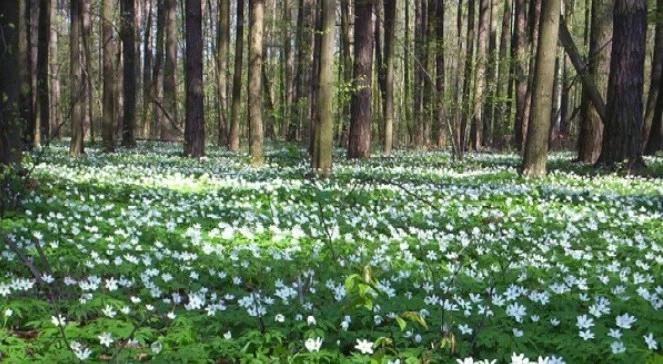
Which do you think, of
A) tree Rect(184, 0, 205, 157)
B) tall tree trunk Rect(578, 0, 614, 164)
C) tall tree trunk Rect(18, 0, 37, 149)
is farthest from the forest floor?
tree Rect(184, 0, 205, 157)

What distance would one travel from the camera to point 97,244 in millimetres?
6402

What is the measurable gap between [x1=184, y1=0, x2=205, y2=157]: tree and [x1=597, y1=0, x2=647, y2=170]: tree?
38.9ft

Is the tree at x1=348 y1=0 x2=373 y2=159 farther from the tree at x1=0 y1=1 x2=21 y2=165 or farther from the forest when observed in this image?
the tree at x1=0 y1=1 x2=21 y2=165

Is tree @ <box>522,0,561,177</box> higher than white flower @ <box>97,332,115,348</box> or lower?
higher

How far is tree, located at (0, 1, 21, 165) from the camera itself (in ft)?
28.0

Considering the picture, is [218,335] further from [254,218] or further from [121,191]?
[121,191]

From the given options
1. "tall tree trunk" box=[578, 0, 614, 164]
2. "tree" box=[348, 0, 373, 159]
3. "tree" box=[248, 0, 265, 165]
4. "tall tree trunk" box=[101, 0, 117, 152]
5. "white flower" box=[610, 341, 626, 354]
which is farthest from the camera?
"tree" box=[348, 0, 373, 159]

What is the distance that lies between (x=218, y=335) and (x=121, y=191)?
666 centimetres

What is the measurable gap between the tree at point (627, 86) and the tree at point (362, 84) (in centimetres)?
729

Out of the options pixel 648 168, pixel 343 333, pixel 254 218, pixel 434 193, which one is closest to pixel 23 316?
pixel 343 333

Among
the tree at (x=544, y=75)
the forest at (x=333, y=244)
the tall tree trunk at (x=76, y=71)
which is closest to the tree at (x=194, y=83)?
the forest at (x=333, y=244)

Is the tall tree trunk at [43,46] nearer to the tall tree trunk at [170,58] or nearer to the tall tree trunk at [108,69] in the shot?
the tall tree trunk at [108,69]

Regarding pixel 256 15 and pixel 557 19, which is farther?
pixel 256 15

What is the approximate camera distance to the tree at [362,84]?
758 inches
